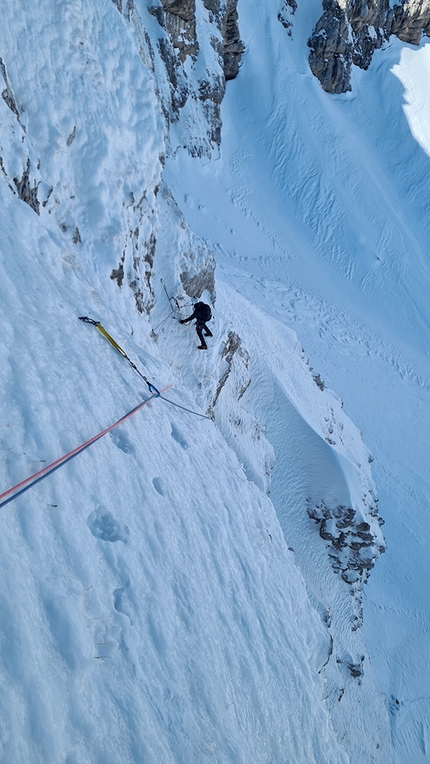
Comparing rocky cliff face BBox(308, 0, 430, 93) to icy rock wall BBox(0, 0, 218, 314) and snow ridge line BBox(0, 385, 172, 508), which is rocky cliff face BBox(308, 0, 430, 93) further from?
snow ridge line BBox(0, 385, 172, 508)

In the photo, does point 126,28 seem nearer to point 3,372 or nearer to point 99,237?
point 99,237

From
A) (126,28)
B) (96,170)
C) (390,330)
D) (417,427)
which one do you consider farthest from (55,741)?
(390,330)

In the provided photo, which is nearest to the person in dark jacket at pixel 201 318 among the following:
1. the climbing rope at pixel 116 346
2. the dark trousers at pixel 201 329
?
the dark trousers at pixel 201 329

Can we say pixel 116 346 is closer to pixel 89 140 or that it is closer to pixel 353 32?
pixel 89 140

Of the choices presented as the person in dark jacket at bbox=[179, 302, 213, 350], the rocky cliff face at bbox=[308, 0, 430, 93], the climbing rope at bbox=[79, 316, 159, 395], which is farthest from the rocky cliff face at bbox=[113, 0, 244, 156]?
the climbing rope at bbox=[79, 316, 159, 395]

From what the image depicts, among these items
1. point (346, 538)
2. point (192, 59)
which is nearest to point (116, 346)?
point (346, 538)
